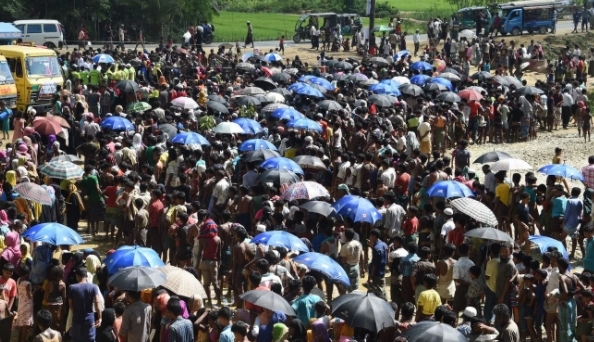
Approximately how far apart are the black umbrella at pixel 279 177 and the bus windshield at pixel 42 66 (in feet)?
44.4

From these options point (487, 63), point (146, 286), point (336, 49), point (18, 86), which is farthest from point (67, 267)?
point (336, 49)

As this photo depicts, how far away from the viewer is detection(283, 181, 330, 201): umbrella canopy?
15.8 metres

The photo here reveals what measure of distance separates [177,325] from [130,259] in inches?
76.7

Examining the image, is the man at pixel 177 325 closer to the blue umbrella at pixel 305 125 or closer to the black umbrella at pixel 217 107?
the blue umbrella at pixel 305 125

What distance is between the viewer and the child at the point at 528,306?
12.8m

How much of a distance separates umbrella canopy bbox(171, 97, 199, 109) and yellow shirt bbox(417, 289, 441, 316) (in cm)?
1315

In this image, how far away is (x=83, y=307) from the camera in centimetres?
1167

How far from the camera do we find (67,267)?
41.0 feet

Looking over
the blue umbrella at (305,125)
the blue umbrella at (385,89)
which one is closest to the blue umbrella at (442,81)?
the blue umbrella at (385,89)

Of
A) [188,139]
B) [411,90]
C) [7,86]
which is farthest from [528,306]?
[7,86]

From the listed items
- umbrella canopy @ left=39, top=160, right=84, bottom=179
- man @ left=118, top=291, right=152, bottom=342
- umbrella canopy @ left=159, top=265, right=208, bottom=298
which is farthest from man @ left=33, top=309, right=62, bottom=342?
umbrella canopy @ left=39, top=160, right=84, bottom=179

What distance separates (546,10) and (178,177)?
114ft

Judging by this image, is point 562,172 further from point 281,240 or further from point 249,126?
point 249,126

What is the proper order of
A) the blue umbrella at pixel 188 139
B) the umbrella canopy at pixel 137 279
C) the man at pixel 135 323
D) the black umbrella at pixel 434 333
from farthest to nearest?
the blue umbrella at pixel 188 139 < the umbrella canopy at pixel 137 279 < the man at pixel 135 323 < the black umbrella at pixel 434 333
